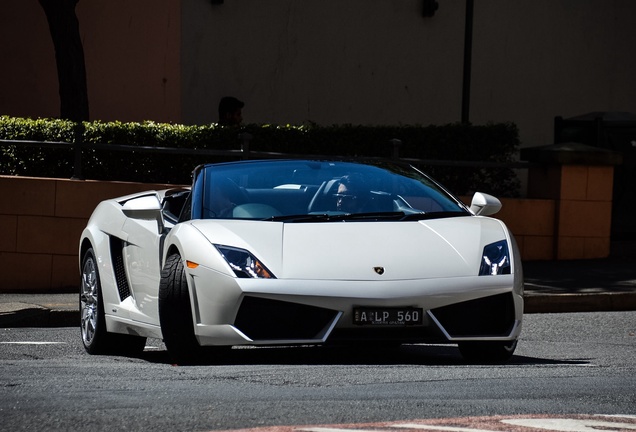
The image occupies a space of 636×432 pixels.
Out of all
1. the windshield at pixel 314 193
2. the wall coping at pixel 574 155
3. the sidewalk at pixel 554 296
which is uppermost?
the windshield at pixel 314 193

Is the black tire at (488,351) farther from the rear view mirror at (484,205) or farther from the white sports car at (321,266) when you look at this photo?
the rear view mirror at (484,205)

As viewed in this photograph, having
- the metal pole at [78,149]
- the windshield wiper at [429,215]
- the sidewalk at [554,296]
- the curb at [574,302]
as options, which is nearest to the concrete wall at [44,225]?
the metal pole at [78,149]

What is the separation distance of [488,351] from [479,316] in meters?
0.56

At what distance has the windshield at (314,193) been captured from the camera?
8.75m

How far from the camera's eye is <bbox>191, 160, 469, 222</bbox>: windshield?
875 cm

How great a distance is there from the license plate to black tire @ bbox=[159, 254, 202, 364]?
0.95 meters

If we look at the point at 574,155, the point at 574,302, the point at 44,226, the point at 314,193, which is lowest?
the point at 574,302

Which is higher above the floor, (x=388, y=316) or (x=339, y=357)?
(x=388, y=316)

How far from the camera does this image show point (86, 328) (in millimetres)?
10180

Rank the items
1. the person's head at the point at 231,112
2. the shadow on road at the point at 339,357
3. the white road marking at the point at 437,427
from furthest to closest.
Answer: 1. the person's head at the point at 231,112
2. the shadow on road at the point at 339,357
3. the white road marking at the point at 437,427

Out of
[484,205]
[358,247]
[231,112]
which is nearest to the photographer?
[358,247]

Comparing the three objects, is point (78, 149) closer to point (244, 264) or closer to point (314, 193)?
point (314, 193)

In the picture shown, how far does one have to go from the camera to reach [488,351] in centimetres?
869

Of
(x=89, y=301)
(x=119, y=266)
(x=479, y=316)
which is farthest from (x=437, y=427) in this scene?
(x=89, y=301)
